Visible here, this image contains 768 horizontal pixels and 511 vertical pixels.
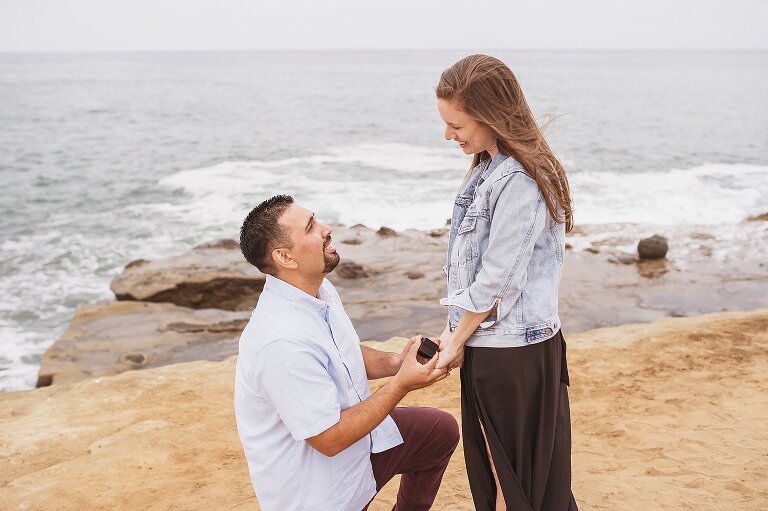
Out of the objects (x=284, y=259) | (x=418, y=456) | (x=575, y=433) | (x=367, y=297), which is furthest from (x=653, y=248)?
(x=284, y=259)

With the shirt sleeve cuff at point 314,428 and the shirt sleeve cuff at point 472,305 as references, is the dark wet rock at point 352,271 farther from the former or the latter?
the shirt sleeve cuff at point 314,428

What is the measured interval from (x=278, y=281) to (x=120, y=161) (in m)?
27.0

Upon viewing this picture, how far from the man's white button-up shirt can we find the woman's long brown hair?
3.22ft

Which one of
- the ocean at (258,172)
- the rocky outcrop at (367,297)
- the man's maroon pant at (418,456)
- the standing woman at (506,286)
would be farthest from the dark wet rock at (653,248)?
the standing woman at (506,286)

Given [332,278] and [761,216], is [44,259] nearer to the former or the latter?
[332,278]

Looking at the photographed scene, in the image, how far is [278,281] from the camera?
2.81 metres

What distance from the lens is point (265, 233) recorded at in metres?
2.83

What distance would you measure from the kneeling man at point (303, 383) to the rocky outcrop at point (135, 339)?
6.06m

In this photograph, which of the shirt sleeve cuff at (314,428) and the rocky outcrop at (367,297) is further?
the rocky outcrop at (367,297)

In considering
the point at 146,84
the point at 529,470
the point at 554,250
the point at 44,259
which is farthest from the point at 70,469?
the point at 146,84

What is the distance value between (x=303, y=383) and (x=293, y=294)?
40 cm

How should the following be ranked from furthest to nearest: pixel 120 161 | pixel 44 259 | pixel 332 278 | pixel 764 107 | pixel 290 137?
pixel 764 107, pixel 290 137, pixel 120 161, pixel 44 259, pixel 332 278

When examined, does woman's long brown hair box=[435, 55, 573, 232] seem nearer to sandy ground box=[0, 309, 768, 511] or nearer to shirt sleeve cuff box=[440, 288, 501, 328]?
shirt sleeve cuff box=[440, 288, 501, 328]

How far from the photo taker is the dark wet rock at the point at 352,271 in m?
11.5
